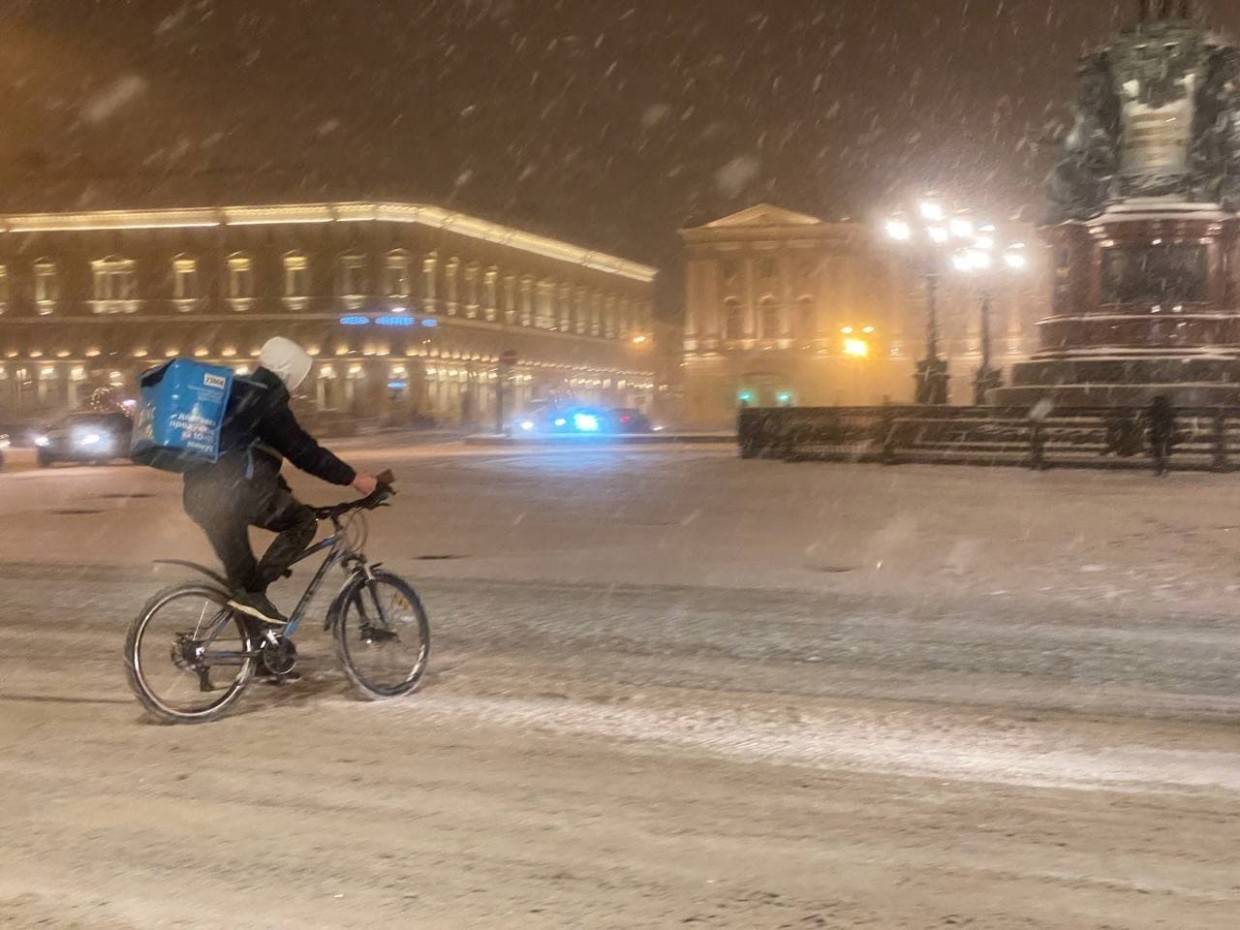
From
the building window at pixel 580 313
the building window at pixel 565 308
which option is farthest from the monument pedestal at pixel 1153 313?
the building window at pixel 580 313

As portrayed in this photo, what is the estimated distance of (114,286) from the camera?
3693 inches

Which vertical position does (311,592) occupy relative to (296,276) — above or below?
below

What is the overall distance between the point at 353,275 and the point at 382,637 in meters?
85.4

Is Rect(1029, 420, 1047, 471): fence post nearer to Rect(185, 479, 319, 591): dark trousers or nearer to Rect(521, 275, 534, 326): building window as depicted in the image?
Rect(185, 479, 319, 591): dark trousers

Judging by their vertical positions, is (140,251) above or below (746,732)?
above

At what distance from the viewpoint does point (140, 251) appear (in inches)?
3679

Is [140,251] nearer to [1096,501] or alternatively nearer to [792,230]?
[792,230]

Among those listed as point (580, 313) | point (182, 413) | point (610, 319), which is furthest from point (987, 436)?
point (610, 319)

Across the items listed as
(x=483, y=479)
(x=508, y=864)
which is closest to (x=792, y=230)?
(x=483, y=479)

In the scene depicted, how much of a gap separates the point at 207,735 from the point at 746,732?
103 inches

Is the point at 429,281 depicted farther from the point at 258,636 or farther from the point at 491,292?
the point at 258,636

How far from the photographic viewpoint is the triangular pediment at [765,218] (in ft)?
372

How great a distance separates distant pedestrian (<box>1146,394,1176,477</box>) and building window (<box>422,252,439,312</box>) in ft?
231

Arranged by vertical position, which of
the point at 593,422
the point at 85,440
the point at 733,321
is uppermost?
the point at 733,321
